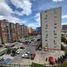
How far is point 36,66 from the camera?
48.5 ft

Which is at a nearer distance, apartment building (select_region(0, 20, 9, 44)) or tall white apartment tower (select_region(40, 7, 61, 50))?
tall white apartment tower (select_region(40, 7, 61, 50))

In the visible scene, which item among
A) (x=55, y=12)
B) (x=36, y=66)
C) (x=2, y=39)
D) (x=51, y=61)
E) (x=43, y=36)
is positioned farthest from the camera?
(x=2, y=39)

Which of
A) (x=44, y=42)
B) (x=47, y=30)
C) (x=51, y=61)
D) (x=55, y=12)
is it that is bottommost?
(x=51, y=61)

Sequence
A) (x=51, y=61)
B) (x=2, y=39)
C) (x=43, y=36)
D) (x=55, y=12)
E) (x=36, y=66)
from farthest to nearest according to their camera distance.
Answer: (x=2, y=39) < (x=43, y=36) < (x=55, y=12) < (x=51, y=61) < (x=36, y=66)

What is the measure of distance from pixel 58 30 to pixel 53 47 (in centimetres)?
508

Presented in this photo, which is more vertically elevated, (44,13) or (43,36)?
(44,13)

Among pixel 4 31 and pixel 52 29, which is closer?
pixel 52 29

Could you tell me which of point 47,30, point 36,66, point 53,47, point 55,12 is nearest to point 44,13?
point 55,12

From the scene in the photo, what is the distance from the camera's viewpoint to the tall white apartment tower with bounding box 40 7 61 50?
1083 inches

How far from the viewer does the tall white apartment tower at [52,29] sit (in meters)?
27.5

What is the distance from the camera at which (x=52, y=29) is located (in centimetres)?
2806

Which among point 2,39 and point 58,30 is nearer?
point 58,30

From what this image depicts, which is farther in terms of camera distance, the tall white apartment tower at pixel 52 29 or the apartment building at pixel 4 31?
the apartment building at pixel 4 31

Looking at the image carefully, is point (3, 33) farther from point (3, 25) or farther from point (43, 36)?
point (43, 36)
